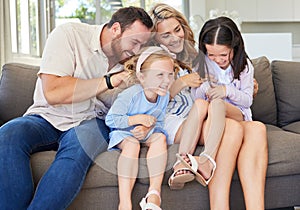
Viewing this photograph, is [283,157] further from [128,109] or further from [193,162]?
[128,109]

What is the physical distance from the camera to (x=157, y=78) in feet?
5.78

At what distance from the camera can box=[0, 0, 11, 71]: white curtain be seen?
303 cm

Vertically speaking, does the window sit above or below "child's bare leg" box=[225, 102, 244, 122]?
above

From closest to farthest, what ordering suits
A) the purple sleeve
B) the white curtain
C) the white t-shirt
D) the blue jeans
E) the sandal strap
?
the blue jeans
the sandal strap
the white t-shirt
the purple sleeve
the white curtain

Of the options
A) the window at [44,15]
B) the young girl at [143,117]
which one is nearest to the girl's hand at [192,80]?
the young girl at [143,117]

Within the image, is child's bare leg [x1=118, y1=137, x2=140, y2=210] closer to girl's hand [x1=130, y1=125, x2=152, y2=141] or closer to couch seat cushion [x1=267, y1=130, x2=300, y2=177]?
girl's hand [x1=130, y1=125, x2=152, y2=141]

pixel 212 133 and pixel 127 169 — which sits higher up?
pixel 212 133

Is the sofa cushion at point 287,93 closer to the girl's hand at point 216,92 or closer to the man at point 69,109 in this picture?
the girl's hand at point 216,92

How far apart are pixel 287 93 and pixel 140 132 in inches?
44.8

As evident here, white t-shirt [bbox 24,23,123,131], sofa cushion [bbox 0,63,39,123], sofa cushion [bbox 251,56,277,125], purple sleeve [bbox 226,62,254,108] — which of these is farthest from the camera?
sofa cushion [bbox 251,56,277,125]

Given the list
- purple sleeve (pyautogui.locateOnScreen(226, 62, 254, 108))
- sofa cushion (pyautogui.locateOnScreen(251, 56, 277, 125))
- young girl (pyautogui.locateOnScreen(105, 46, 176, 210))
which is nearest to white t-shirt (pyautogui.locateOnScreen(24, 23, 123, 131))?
young girl (pyautogui.locateOnScreen(105, 46, 176, 210))

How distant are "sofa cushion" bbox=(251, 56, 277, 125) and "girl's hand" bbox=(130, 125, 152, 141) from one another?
35.7 inches

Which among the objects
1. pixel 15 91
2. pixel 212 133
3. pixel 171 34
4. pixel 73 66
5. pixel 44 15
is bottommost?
pixel 212 133

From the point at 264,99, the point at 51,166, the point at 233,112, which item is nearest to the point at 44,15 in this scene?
the point at 264,99
